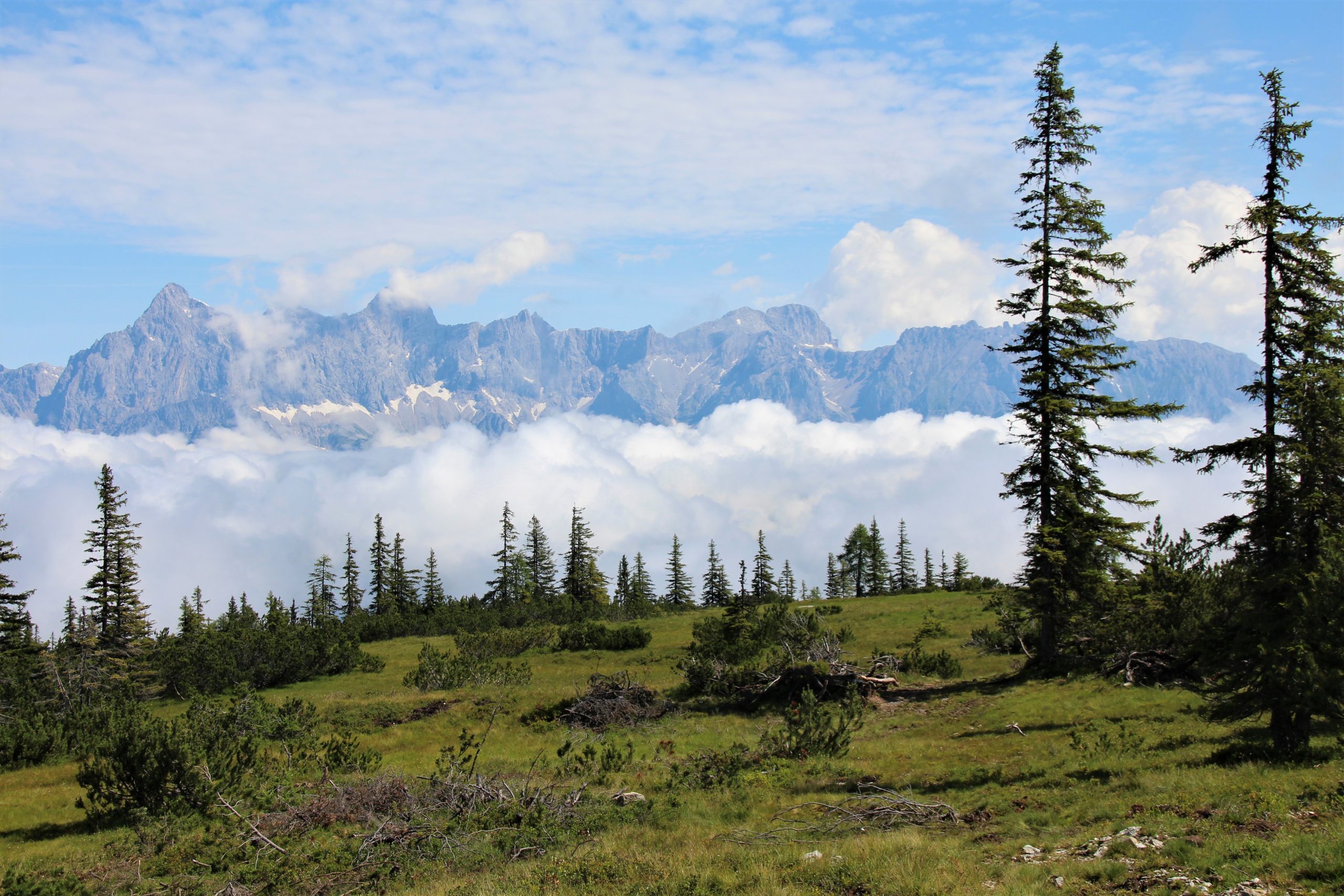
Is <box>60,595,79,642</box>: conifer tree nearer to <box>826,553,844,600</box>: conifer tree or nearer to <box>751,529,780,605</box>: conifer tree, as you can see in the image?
<box>751,529,780,605</box>: conifer tree

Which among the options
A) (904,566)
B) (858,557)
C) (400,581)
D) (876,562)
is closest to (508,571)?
(400,581)

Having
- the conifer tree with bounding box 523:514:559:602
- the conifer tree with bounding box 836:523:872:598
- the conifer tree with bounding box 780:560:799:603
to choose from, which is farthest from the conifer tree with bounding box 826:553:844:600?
the conifer tree with bounding box 523:514:559:602

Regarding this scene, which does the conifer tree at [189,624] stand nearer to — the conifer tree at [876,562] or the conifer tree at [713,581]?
the conifer tree at [713,581]

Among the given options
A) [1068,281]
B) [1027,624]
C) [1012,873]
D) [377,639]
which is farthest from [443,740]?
[377,639]

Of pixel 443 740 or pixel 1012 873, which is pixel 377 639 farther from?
pixel 1012 873

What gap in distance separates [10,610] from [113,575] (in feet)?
20.0

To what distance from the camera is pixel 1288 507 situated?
13922 millimetres

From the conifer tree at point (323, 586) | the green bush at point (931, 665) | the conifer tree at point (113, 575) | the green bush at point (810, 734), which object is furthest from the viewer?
the conifer tree at point (323, 586)

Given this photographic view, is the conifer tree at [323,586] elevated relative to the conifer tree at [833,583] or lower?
elevated

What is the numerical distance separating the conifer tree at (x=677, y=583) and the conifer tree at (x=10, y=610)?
6634 cm

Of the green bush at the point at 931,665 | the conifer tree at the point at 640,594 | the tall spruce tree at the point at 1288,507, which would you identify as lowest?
the conifer tree at the point at 640,594

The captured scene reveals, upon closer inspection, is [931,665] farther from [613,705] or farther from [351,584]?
[351,584]

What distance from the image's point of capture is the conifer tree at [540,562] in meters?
89.6

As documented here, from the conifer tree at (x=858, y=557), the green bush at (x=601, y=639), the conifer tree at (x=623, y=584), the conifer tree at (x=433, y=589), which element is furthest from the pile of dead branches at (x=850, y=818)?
the conifer tree at (x=623, y=584)
